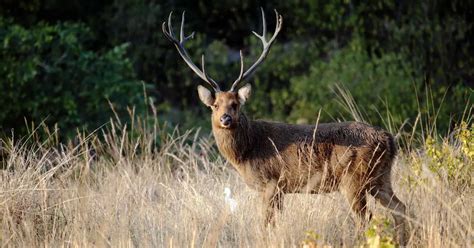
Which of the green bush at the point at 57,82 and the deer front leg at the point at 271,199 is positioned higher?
the deer front leg at the point at 271,199

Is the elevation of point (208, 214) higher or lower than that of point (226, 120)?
lower

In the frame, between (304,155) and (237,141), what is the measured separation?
58 centimetres

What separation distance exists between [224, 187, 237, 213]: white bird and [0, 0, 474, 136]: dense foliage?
6960mm

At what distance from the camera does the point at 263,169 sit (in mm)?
8188

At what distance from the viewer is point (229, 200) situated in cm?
827

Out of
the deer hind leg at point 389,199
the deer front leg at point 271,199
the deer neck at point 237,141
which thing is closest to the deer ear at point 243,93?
the deer neck at point 237,141

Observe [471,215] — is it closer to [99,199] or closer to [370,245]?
[370,245]

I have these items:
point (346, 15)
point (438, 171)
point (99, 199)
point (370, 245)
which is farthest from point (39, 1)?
point (370, 245)

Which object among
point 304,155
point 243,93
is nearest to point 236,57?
point 243,93

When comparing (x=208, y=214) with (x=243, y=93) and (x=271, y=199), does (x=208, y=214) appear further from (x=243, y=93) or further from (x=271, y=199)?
(x=243, y=93)

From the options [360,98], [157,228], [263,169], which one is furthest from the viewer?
[360,98]

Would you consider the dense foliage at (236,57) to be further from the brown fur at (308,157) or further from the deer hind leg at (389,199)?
the deer hind leg at (389,199)

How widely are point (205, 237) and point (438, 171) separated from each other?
198 cm

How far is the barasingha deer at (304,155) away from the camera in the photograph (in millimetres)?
7750
